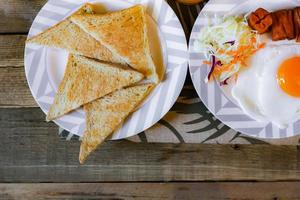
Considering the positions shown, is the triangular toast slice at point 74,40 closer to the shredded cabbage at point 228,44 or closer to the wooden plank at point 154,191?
the shredded cabbage at point 228,44

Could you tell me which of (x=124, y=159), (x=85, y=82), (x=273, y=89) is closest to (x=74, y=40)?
(x=85, y=82)

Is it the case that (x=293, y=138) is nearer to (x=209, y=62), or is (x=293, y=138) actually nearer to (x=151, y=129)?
(x=209, y=62)

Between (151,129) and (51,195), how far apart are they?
0.62 meters

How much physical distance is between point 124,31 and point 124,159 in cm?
64

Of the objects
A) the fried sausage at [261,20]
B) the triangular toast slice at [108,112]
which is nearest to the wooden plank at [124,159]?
the triangular toast slice at [108,112]

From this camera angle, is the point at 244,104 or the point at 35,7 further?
the point at 35,7

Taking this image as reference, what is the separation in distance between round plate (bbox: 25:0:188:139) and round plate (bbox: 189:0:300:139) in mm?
65

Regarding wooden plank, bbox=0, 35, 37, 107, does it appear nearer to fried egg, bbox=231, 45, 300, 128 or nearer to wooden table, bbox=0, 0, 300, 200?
wooden table, bbox=0, 0, 300, 200

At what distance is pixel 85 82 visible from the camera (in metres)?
1.95

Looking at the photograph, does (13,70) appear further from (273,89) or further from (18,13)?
(273,89)

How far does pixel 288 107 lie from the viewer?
1.93 meters

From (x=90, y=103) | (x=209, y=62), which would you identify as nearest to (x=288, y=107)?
(x=209, y=62)

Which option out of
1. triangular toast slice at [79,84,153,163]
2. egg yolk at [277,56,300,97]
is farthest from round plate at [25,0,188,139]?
egg yolk at [277,56,300,97]

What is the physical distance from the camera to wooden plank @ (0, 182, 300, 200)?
2094 mm
